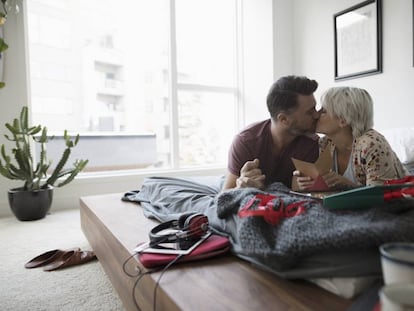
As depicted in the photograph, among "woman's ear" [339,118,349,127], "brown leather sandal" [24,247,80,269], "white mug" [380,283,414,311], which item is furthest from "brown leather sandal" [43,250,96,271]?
"white mug" [380,283,414,311]

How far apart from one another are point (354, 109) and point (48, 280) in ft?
4.63

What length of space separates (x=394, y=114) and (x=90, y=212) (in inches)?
86.7

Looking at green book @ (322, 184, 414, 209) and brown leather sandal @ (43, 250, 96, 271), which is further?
brown leather sandal @ (43, 250, 96, 271)

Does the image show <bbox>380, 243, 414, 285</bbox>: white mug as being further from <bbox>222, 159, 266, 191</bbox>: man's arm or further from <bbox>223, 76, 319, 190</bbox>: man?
<bbox>223, 76, 319, 190</bbox>: man

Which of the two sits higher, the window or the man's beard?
the window

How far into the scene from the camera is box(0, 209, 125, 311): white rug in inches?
43.1

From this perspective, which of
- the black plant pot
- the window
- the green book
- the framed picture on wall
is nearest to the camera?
the green book

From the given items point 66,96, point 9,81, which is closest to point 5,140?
point 9,81

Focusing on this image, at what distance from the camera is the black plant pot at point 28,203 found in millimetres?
2174

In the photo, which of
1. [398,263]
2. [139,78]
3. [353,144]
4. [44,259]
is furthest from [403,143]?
[139,78]

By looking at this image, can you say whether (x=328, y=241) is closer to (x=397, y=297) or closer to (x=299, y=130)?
(x=397, y=297)

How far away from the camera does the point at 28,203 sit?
219cm

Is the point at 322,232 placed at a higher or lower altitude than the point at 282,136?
lower

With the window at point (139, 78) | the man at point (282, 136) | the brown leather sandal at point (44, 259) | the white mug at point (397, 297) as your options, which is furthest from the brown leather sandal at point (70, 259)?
the window at point (139, 78)
